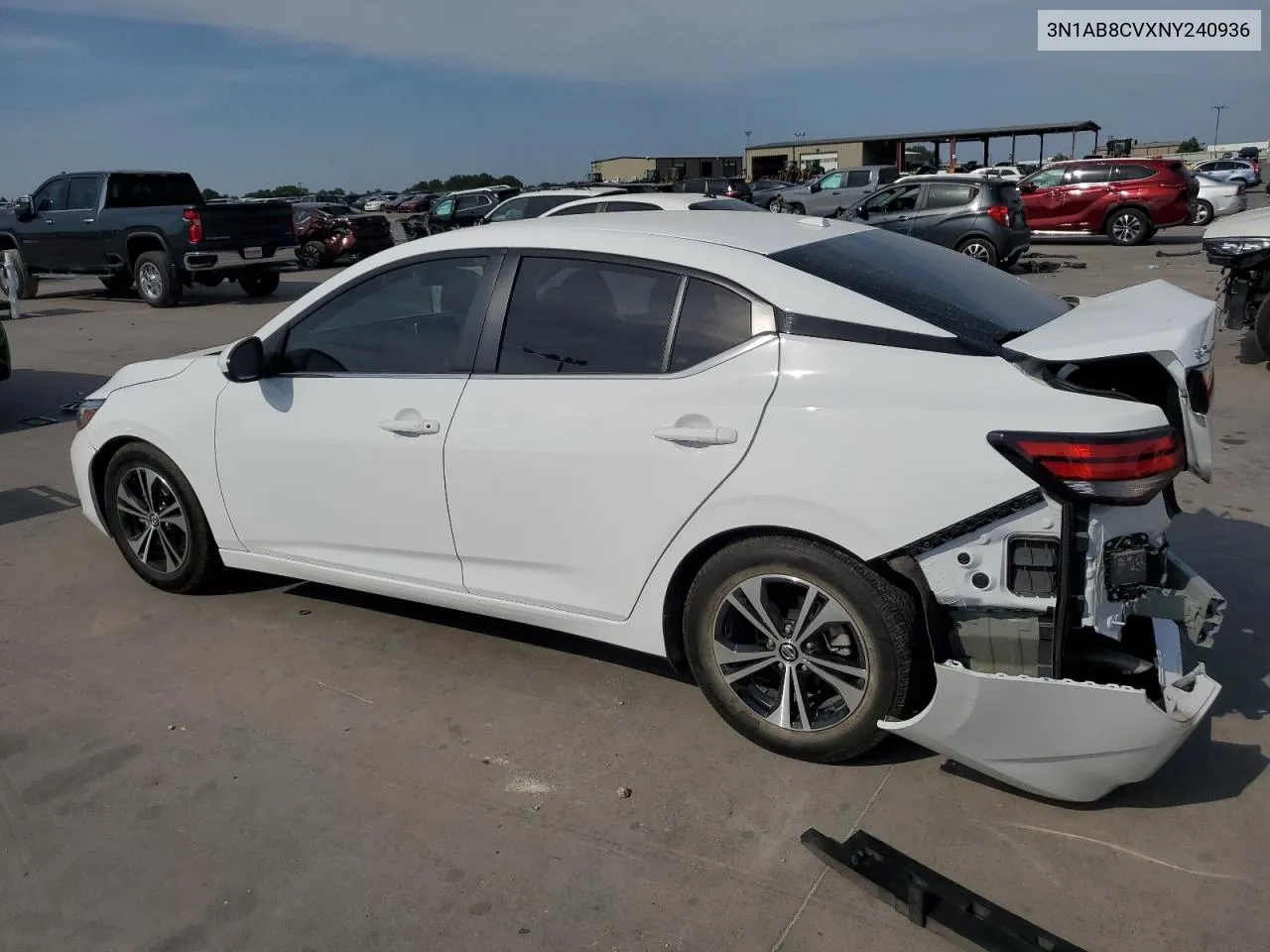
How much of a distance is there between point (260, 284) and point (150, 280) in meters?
1.94

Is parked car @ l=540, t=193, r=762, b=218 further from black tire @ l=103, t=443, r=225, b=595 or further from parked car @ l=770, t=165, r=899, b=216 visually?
parked car @ l=770, t=165, r=899, b=216

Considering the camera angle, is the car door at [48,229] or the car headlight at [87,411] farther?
the car door at [48,229]

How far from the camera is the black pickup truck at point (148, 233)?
51.0 feet

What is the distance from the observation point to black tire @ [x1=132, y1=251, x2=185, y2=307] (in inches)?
622

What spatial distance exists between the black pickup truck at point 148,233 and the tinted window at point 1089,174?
15622mm

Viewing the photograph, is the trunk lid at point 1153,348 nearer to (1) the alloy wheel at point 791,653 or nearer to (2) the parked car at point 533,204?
(1) the alloy wheel at point 791,653

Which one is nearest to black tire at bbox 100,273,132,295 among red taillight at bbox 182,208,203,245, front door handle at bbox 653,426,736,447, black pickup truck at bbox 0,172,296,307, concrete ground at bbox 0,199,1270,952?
black pickup truck at bbox 0,172,296,307

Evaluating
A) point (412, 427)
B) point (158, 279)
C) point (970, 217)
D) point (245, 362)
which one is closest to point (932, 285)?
point (412, 427)

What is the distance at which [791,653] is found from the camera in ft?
10.4

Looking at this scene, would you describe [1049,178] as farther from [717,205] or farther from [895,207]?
[717,205]

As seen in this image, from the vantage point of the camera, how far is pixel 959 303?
329 centimetres

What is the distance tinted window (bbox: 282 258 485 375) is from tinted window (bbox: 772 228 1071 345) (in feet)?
4.02

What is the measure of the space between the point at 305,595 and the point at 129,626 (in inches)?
29.0

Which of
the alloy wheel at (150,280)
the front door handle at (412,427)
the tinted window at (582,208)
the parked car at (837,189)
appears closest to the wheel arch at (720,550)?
the front door handle at (412,427)
